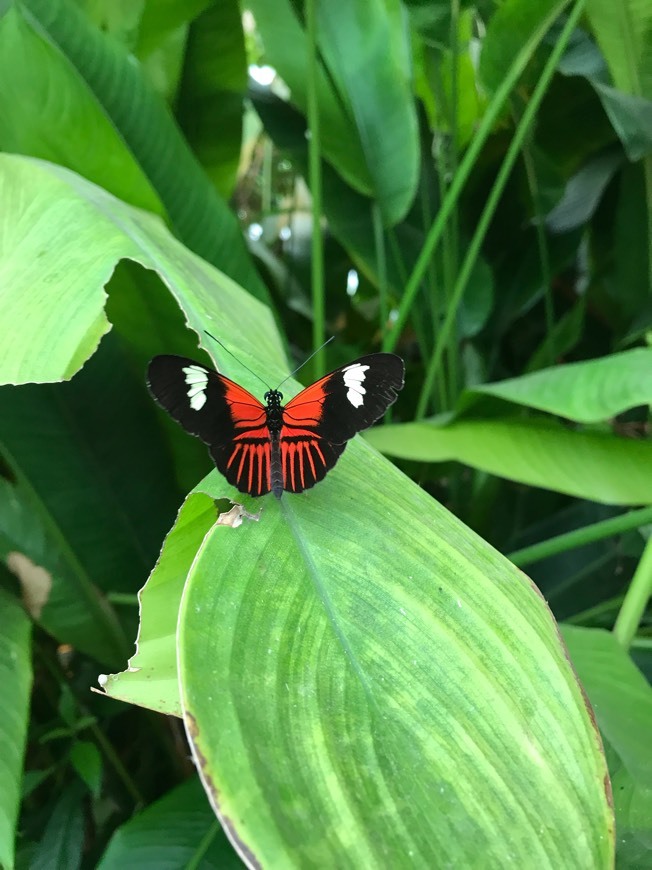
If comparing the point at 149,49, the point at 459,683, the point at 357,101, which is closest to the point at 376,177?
the point at 357,101

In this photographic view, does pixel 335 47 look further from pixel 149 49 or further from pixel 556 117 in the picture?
pixel 556 117

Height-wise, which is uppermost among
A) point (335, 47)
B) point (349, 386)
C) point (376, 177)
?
point (335, 47)

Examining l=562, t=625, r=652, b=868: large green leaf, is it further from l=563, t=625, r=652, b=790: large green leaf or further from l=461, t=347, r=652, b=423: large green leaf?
l=461, t=347, r=652, b=423: large green leaf

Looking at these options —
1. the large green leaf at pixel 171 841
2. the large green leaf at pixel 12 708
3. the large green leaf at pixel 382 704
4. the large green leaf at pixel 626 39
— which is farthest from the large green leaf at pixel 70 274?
the large green leaf at pixel 626 39

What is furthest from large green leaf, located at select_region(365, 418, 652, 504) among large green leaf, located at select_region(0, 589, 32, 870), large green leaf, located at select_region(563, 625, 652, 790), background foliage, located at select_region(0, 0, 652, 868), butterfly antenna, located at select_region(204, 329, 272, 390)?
large green leaf, located at select_region(0, 589, 32, 870)

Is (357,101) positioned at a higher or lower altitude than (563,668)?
higher
